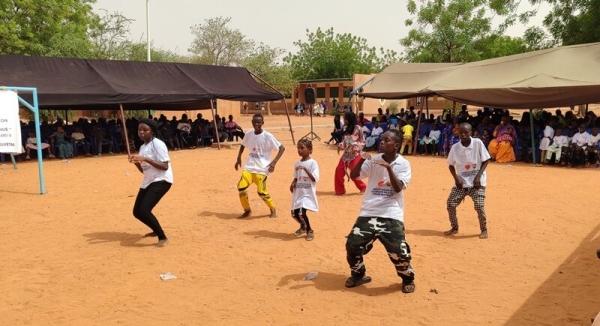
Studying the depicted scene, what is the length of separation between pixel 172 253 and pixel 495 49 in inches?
1240

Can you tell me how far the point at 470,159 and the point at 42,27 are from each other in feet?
95.0

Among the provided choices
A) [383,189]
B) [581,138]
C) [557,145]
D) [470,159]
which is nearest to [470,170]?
[470,159]

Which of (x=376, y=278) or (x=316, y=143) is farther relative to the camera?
(x=316, y=143)

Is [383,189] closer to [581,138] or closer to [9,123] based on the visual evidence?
[9,123]

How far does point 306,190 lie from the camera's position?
6.67 metres

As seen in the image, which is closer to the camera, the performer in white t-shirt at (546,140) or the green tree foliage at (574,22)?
the performer in white t-shirt at (546,140)

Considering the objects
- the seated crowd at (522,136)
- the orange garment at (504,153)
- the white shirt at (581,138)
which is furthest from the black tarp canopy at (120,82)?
the white shirt at (581,138)

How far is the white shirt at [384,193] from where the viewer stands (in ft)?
15.7

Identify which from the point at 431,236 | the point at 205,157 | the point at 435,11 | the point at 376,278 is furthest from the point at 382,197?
the point at 435,11

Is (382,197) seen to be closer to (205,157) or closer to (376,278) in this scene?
(376,278)

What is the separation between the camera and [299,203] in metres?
6.66

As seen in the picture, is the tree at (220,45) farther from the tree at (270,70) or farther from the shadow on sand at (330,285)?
the shadow on sand at (330,285)

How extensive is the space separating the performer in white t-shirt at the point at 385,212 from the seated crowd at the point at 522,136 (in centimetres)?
1053

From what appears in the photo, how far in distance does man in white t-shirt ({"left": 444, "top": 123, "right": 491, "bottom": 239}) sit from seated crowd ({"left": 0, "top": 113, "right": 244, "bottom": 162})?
1160cm
